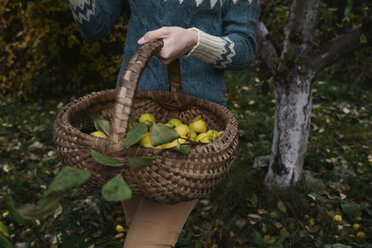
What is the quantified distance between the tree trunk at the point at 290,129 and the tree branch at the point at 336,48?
91 millimetres

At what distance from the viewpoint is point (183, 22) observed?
1329 mm

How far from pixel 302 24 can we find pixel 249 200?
3.84 ft

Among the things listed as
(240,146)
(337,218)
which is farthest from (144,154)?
(240,146)

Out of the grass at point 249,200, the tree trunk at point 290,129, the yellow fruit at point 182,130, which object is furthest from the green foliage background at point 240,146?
the yellow fruit at point 182,130

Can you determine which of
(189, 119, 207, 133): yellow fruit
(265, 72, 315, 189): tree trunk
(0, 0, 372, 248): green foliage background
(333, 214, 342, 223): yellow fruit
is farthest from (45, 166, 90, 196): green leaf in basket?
(333, 214, 342, 223): yellow fruit

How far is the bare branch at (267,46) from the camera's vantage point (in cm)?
219

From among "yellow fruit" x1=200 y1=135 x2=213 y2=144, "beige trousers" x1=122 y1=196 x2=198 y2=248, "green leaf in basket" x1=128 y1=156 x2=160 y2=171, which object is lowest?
"beige trousers" x1=122 y1=196 x2=198 y2=248

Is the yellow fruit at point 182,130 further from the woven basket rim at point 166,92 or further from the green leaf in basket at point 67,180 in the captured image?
the green leaf in basket at point 67,180

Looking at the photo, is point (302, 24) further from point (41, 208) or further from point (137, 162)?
point (41, 208)

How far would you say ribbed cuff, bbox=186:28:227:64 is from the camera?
3.74ft

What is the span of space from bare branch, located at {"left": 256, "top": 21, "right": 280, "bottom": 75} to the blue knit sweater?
85 cm

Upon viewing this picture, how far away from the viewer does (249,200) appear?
7.64ft

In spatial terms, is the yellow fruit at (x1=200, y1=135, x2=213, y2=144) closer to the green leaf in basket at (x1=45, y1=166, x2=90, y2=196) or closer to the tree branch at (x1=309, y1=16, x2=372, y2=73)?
the green leaf in basket at (x1=45, y1=166, x2=90, y2=196)

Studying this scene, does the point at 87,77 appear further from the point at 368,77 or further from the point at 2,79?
the point at 368,77
